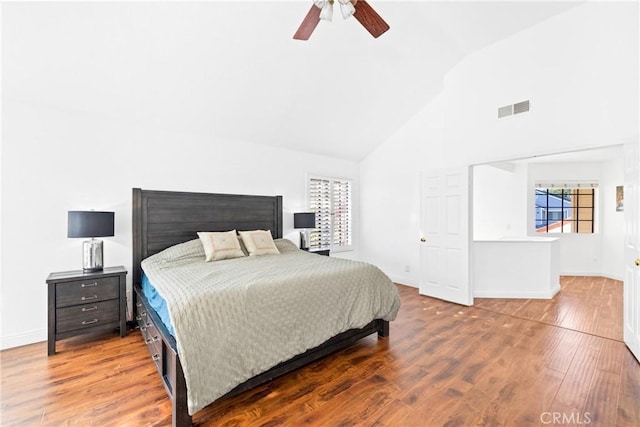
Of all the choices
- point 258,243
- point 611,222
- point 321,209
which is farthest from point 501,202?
point 258,243

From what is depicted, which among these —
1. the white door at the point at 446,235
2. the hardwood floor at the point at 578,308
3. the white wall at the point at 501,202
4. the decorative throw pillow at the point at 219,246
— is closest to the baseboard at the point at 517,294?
the hardwood floor at the point at 578,308

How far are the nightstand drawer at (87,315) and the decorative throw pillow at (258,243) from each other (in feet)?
5.16

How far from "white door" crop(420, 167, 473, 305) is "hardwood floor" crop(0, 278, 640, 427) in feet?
3.58

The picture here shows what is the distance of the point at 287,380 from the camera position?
2396mm

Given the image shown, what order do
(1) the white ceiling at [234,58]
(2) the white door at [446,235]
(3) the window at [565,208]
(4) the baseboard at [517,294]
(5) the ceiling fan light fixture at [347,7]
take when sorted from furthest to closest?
(3) the window at [565,208] → (4) the baseboard at [517,294] → (2) the white door at [446,235] → (1) the white ceiling at [234,58] → (5) the ceiling fan light fixture at [347,7]

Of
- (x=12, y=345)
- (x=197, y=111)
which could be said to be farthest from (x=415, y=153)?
(x=12, y=345)

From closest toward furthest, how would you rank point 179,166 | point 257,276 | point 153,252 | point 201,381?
point 201,381
point 257,276
point 153,252
point 179,166

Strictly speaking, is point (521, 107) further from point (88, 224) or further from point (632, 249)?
point (88, 224)

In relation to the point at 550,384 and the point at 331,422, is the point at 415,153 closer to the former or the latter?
the point at 550,384

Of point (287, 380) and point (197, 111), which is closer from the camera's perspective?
point (287, 380)

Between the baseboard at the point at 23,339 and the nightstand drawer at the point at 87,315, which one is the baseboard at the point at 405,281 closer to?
the nightstand drawer at the point at 87,315

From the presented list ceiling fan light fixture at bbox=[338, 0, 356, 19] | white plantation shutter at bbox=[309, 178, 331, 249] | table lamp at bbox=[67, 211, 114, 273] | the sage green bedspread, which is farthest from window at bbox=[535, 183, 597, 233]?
table lamp at bbox=[67, 211, 114, 273]

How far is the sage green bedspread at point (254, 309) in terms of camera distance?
1890mm

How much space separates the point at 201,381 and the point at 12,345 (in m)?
2.67
